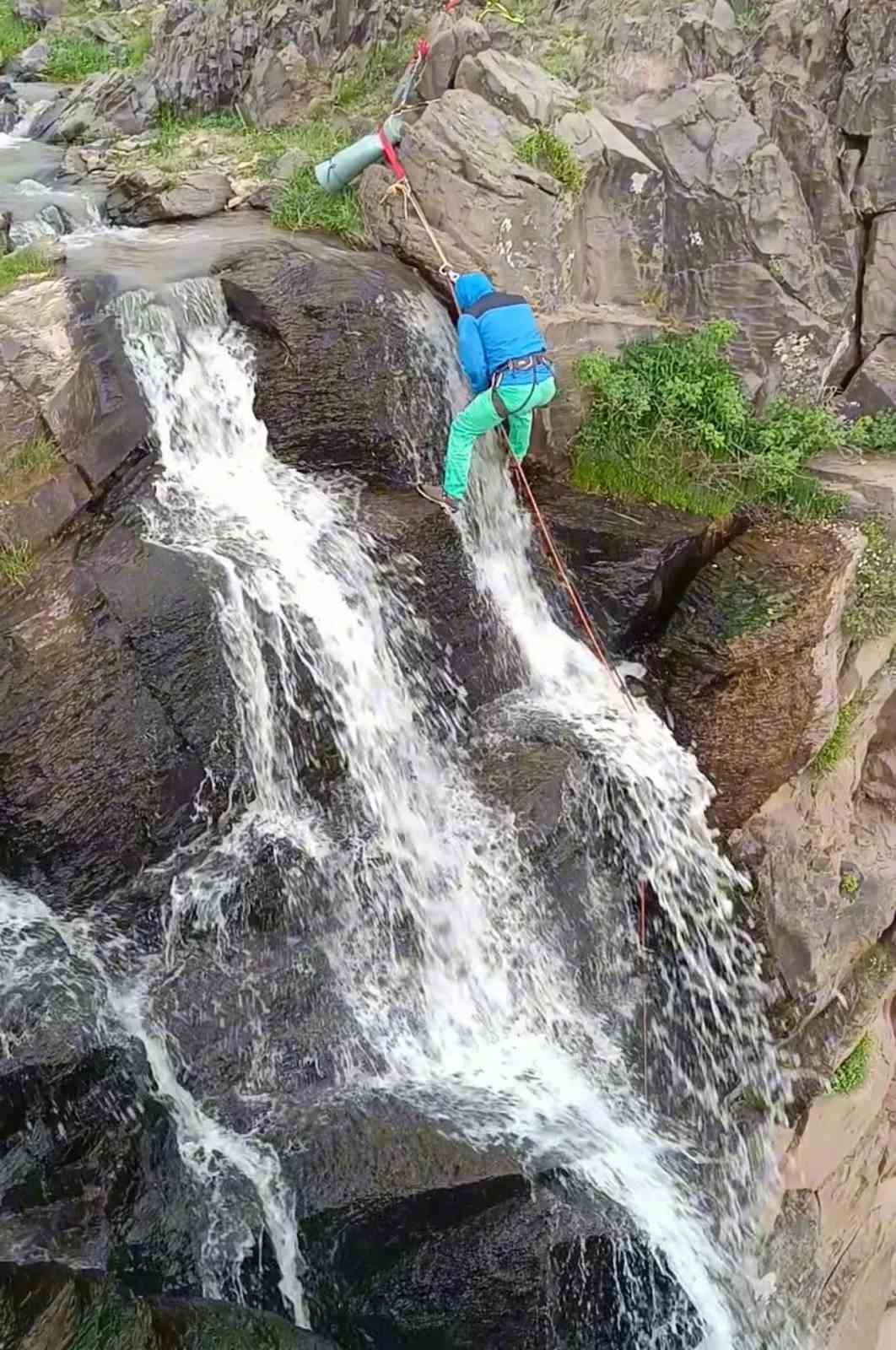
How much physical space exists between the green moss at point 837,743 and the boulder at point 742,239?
10.0ft

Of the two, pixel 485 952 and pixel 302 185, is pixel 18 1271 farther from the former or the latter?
pixel 302 185

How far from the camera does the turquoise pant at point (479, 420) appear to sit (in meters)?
7.50

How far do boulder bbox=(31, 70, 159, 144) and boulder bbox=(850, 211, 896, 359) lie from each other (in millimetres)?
7952

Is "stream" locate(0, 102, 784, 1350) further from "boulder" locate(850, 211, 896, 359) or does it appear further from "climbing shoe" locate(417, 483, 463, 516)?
"boulder" locate(850, 211, 896, 359)

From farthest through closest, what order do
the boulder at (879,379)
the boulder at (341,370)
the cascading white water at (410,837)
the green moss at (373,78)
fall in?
the green moss at (373,78)
the boulder at (879,379)
the boulder at (341,370)
the cascading white water at (410,837)

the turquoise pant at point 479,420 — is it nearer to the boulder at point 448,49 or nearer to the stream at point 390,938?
the stream at point 390,938

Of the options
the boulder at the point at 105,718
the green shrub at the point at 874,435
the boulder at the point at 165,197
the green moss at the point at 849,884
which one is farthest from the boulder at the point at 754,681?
the boulder at the point at 165,197

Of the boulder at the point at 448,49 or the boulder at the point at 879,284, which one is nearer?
the boulder at the point at 448,49

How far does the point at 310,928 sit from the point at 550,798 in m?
1.81

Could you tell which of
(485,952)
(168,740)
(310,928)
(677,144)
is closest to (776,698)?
(485,952)

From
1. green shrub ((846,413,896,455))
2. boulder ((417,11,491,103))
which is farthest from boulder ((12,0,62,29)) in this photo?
green shrub ((846,413,896,455))

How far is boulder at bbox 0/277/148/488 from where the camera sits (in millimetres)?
6930

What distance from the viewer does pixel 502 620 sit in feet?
26.7

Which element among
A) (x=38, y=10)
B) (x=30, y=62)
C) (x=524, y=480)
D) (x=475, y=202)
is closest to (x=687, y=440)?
(x=524, y=480)
